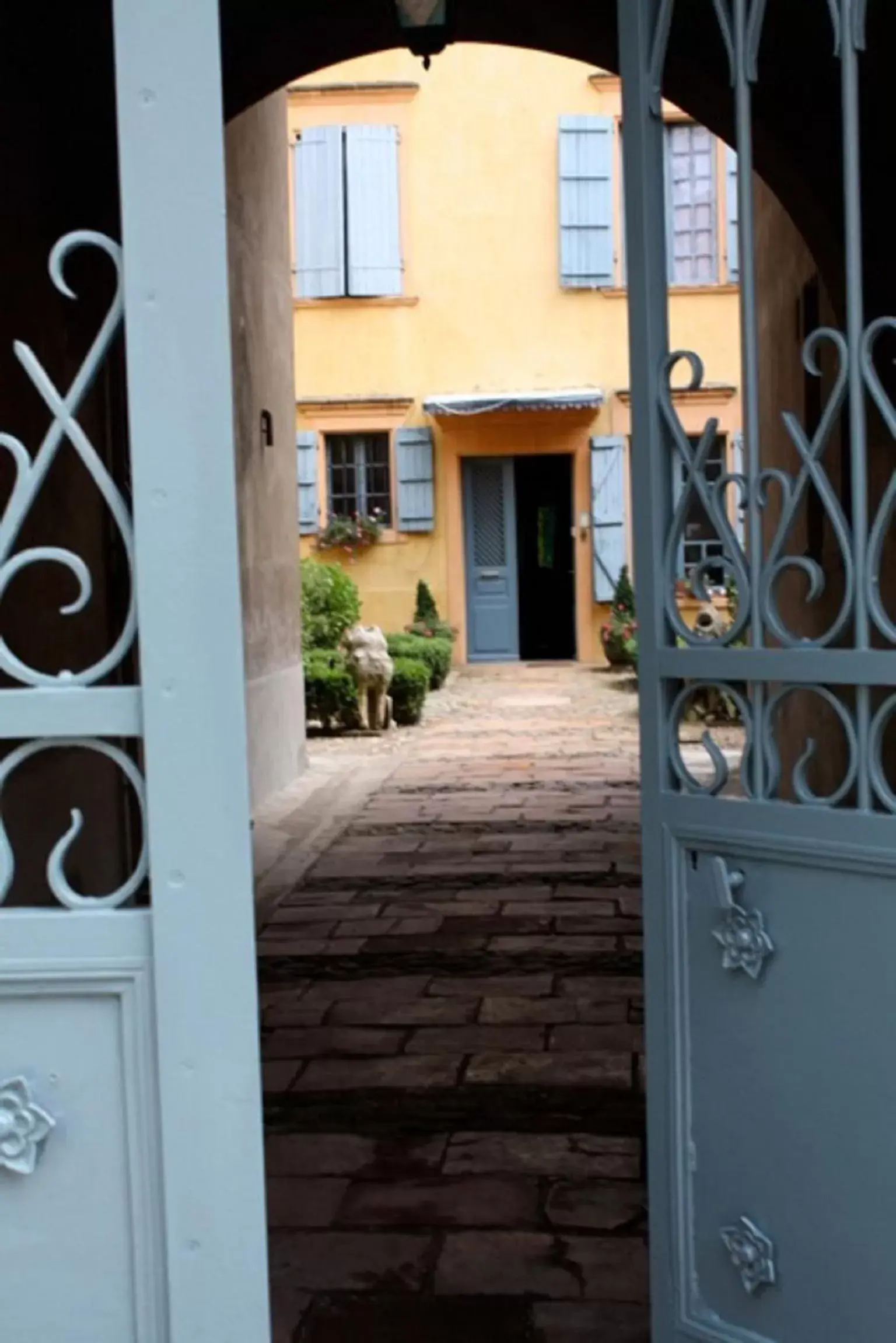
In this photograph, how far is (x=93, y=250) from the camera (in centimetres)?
465

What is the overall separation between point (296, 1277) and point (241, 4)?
4847 mm

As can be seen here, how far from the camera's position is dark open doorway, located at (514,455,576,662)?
17922 millimetres

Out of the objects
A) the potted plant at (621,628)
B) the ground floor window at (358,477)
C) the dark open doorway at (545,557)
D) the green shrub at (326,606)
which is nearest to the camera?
the green shrub at (326,606)

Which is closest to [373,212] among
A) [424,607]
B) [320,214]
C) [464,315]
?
[320,214]

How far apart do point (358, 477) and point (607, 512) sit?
2794 mm

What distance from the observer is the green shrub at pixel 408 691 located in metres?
12.0

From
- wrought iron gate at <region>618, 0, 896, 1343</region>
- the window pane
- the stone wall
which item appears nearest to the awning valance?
the window pane

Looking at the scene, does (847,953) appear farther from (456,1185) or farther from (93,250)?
(93,250)

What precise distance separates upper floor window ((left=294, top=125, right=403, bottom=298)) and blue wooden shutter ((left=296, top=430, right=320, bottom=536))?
1.61 meters

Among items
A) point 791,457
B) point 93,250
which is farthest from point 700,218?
point 93,250

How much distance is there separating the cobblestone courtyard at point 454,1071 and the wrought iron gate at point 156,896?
0.91m

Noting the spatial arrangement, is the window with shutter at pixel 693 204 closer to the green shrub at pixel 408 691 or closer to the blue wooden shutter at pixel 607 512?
the blue wooden shutter at pixel 607 512

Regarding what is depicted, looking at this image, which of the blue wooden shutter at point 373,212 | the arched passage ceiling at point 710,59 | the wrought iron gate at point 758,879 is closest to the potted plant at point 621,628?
the blue wooden shutter at point 373,212

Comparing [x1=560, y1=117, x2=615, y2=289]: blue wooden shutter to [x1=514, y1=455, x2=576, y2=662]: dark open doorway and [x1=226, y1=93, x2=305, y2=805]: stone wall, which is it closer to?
[x1=514, y1=455, x2=576, y2=662]: dark open doorway
